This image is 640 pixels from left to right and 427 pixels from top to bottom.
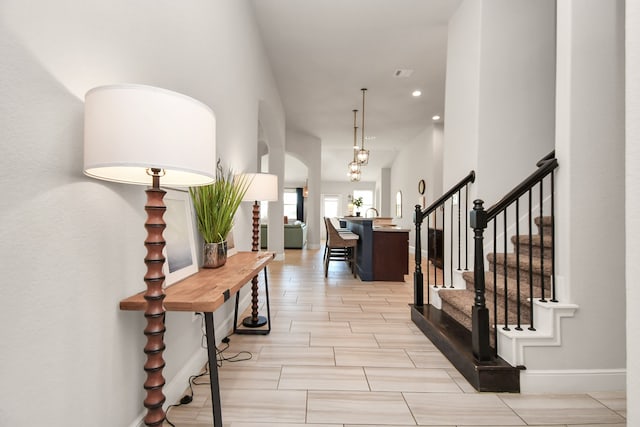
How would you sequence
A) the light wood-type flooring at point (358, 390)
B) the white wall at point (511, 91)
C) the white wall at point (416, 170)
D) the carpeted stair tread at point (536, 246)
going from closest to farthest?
the light wood-type flooring at point (358, 390)
the carpeted stair tread at point (536, 246)
the white wall at point (511, 91)
the white wall at point (416, 170)

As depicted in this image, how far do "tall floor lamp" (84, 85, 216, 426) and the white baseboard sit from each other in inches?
77.0

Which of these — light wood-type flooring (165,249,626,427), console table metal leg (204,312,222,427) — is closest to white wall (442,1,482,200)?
light wood-type flooring (165,249,626,427)

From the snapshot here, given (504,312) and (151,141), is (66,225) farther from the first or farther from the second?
(504,312)

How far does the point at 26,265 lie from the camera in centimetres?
84

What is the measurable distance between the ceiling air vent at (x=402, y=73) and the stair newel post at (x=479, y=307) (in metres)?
3.53

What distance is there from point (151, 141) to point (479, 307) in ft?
6.48

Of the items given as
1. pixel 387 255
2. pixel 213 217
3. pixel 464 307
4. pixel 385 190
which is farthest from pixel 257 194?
pixel 385 190

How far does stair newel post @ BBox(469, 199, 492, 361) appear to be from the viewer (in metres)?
1.92

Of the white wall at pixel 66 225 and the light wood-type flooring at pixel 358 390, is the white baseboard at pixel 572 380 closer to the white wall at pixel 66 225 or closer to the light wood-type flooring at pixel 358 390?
the light wood-type flooring at pixel 358 390

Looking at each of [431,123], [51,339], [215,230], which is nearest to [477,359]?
[215,230]

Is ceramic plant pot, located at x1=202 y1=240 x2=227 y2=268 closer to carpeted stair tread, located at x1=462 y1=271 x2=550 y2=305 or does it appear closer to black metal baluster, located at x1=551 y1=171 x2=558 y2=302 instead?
carpeted stair tread, located at x1=462 y1=271 x2=550 y2=305

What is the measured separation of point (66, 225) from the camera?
0.98m

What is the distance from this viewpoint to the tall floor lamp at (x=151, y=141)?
921 millimetres

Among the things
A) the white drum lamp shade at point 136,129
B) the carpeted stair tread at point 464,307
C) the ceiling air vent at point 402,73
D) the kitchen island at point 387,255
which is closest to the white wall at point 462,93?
the carpeted stair tread at point 464,307
